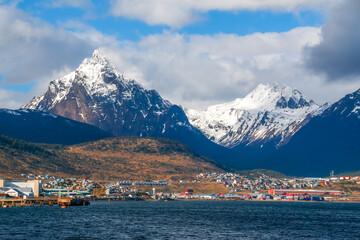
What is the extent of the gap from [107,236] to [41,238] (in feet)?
51.1

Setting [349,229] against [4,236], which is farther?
[349,229]

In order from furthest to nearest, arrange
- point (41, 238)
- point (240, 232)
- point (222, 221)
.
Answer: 1. point (222, 221)
2. point (240, 232)
3. point (41, 238)

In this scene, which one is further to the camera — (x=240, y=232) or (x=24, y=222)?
(x=24, y=222)

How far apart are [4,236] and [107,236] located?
939 inches

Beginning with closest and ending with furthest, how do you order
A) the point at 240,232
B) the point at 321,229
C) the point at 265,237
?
the point at 265,237, the point at 240,232, the point at 321,229

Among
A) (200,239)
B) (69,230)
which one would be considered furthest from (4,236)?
(200,239)

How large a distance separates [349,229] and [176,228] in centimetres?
5162

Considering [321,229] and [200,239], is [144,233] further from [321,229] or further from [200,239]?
[321,229]

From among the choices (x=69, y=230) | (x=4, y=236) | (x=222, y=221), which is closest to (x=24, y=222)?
(x=69, y=230)

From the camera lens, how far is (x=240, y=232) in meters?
154

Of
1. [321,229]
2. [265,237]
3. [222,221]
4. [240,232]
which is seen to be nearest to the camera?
[265,237]

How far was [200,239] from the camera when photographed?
137 metres

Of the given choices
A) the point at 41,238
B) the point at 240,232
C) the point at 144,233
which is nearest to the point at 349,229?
the point at 240,232

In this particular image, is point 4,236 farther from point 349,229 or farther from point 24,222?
point 349,229
